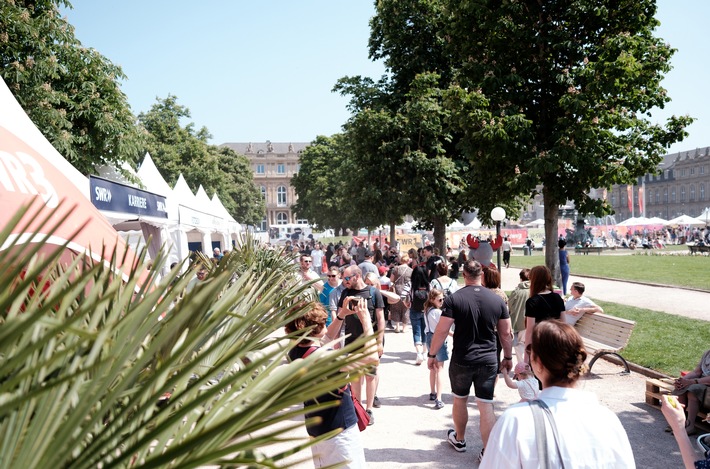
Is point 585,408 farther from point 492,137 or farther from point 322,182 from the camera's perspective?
point 322,182

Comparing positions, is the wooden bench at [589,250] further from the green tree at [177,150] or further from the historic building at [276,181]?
the historic building at [276,181]

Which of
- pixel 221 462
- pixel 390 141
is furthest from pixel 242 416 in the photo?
pixel 390 141

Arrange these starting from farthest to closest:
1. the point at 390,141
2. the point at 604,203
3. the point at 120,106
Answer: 1. the point at 390,141
2. the point at 604,203
3. the point at 120,106

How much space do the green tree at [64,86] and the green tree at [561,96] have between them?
7117 millimetres

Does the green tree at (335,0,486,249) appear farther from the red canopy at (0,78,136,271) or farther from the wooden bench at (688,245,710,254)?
the wooden bench at (688,245,710,254)

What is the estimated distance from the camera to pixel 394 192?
23.2 meters

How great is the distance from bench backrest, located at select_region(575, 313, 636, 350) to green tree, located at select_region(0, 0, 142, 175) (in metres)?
9.00

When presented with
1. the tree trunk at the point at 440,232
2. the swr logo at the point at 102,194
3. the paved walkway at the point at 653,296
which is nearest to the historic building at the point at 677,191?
the tree trunk at the point at 440,232

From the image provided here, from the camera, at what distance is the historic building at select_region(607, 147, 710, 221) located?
122125mm

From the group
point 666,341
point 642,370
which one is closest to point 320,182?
point 666,341

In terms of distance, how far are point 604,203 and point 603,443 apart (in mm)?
12352

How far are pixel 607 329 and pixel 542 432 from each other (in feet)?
23.2

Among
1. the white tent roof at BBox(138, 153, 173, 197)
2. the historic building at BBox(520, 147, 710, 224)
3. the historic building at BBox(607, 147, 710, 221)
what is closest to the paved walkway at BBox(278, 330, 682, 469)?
the white tent roof at BBox(138, 153, 173, 197)

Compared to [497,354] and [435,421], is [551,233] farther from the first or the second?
[435,421]
